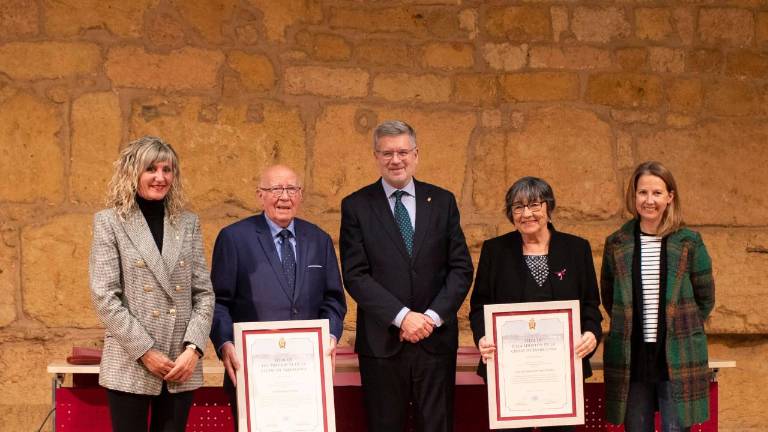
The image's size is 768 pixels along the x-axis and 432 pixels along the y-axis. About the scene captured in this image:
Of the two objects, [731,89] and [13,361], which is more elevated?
[731,89]

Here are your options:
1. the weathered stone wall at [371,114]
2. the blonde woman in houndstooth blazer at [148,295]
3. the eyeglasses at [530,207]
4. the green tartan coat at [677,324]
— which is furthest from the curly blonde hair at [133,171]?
the green tartan coat at [677,324]

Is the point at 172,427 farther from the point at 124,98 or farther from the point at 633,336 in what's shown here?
the point at 124,98

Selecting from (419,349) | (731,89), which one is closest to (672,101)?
(731,89)

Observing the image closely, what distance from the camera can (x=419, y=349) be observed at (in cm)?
412

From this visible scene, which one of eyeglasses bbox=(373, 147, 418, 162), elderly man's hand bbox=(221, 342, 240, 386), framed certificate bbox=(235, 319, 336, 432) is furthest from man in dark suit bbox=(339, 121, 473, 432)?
elderly man's hand bbox=(221, 342, 240, 386)

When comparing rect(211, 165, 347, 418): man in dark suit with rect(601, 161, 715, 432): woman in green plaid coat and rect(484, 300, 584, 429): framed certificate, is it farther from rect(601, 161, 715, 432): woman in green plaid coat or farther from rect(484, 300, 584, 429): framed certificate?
rect(601, 161, 715, 432): woman in green plaid coat

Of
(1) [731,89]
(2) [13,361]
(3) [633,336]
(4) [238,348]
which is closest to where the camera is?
(4) [238,348]

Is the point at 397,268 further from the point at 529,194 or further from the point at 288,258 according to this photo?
the point at 529,194

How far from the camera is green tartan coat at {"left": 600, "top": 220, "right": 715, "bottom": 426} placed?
4207 mm

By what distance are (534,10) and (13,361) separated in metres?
3.64

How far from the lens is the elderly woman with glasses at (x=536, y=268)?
4.22 metres

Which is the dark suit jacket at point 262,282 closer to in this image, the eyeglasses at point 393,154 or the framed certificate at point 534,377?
the eyeglasses at point 393,154

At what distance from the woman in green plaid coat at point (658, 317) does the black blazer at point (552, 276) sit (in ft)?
0.45

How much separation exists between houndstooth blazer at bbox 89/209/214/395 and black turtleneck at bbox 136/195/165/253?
0.03m
